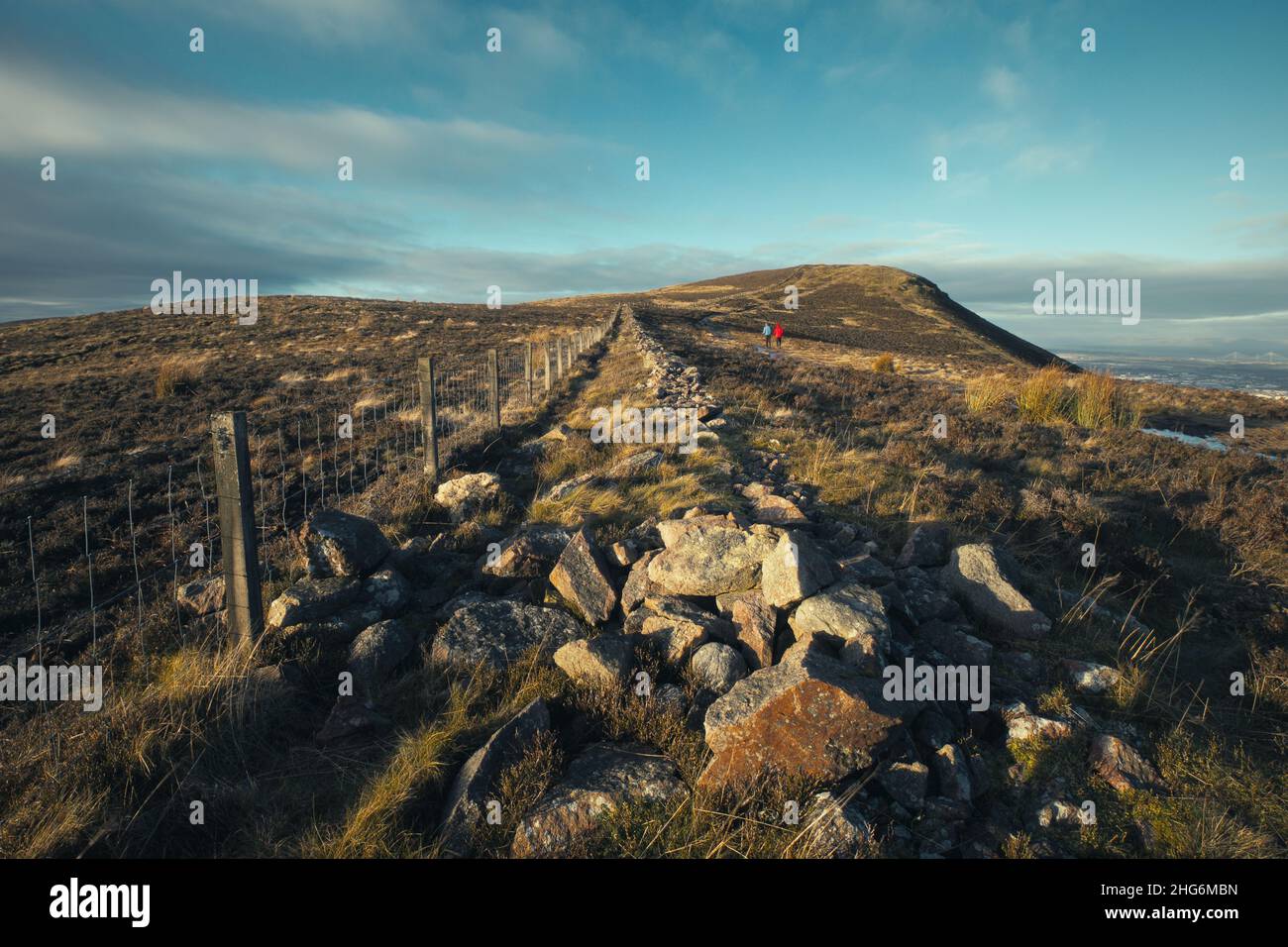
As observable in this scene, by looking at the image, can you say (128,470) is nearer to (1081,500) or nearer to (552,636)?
(552,636)

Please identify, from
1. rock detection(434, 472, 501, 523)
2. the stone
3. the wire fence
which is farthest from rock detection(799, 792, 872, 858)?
rock detection(434, 472, 501, 523)

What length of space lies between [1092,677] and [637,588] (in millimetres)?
3073

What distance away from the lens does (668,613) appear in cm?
399

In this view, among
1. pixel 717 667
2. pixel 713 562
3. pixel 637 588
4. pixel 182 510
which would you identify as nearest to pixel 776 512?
pixel 713 562

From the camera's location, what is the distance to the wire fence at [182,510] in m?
5.11

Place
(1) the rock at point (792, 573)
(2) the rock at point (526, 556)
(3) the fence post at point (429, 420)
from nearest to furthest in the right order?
(1) the rock at point (792, 573)
(2) the rock at point (526, 556)
(3) the fence post at point (429, 420)

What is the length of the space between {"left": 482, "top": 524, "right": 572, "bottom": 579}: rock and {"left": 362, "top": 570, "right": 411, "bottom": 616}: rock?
0.67m

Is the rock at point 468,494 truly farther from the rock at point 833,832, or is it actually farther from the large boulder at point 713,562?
the rock at point 833,832

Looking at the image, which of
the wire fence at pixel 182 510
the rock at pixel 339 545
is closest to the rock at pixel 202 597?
the wire fence at pixel 182 510

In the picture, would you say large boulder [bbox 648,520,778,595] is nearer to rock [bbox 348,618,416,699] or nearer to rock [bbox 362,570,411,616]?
rock [bbox 348,618,416,699]

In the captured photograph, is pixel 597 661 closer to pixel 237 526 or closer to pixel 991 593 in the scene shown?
pixel 237 526

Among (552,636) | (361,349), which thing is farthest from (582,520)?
(361,349)

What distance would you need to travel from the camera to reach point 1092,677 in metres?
3.78

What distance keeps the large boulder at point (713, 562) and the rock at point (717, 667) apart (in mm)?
672
